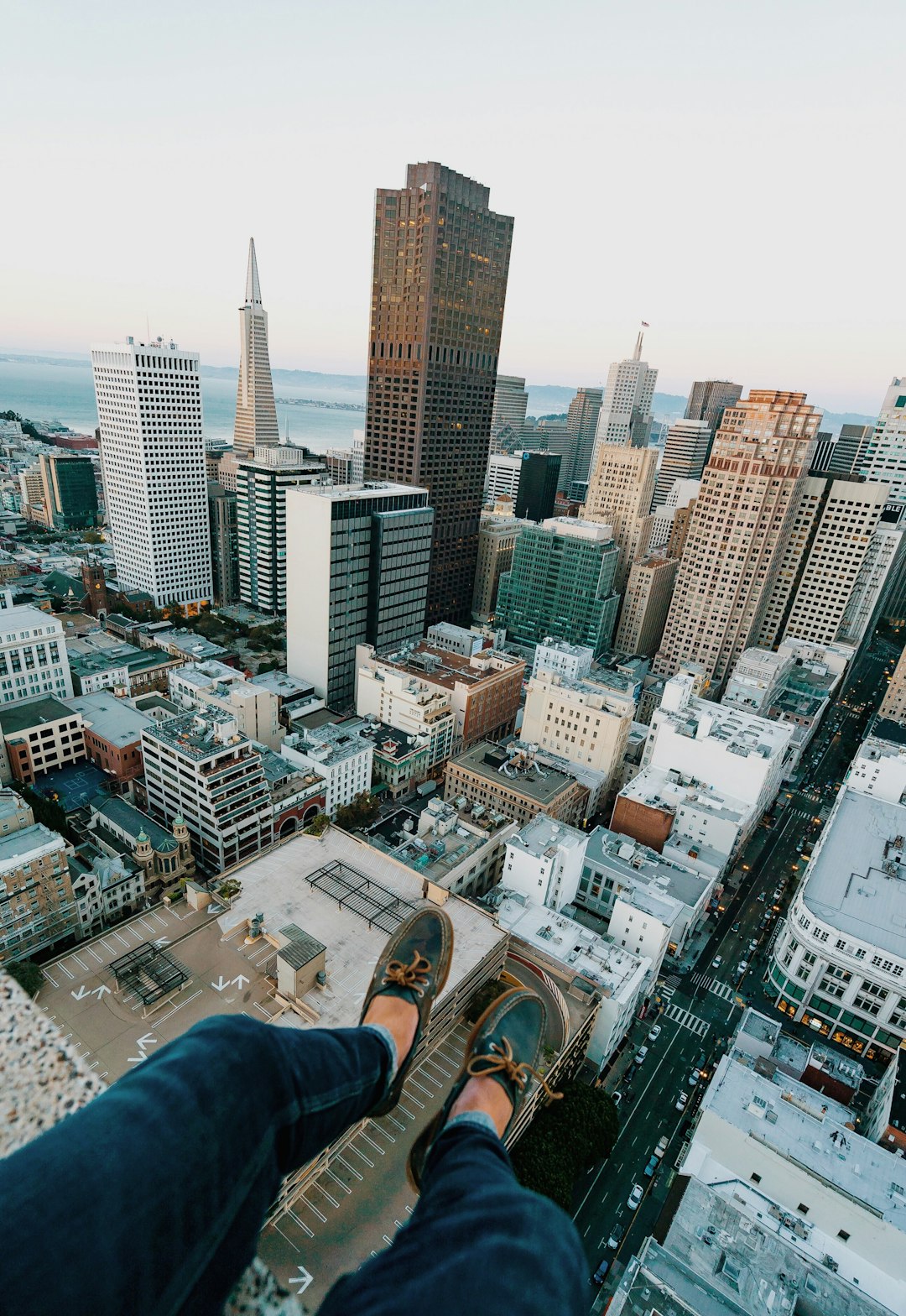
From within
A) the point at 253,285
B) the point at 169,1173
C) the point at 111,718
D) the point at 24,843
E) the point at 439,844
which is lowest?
the point at 111,718

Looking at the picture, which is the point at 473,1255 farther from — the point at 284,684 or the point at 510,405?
the point at 510,405

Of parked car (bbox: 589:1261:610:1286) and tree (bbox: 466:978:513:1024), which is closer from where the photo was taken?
parked car (bbox: 589:1261:610:1286)


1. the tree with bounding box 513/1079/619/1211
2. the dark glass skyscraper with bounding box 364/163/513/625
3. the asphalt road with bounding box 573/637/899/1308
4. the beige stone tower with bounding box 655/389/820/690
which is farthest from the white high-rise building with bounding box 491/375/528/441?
the tree with bounding box 513/1079/619/1211

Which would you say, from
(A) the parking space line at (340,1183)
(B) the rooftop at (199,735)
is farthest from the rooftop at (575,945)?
(B) the rooftop at (199,735)

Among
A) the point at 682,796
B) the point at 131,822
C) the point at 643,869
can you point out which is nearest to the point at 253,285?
the point at 131,822

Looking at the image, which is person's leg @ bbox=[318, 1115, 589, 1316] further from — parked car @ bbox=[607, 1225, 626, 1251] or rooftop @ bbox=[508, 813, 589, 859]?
rooftop @ bbox=[508, 813, 589, 859]

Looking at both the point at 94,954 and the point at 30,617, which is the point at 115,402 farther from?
the point at 94,954
